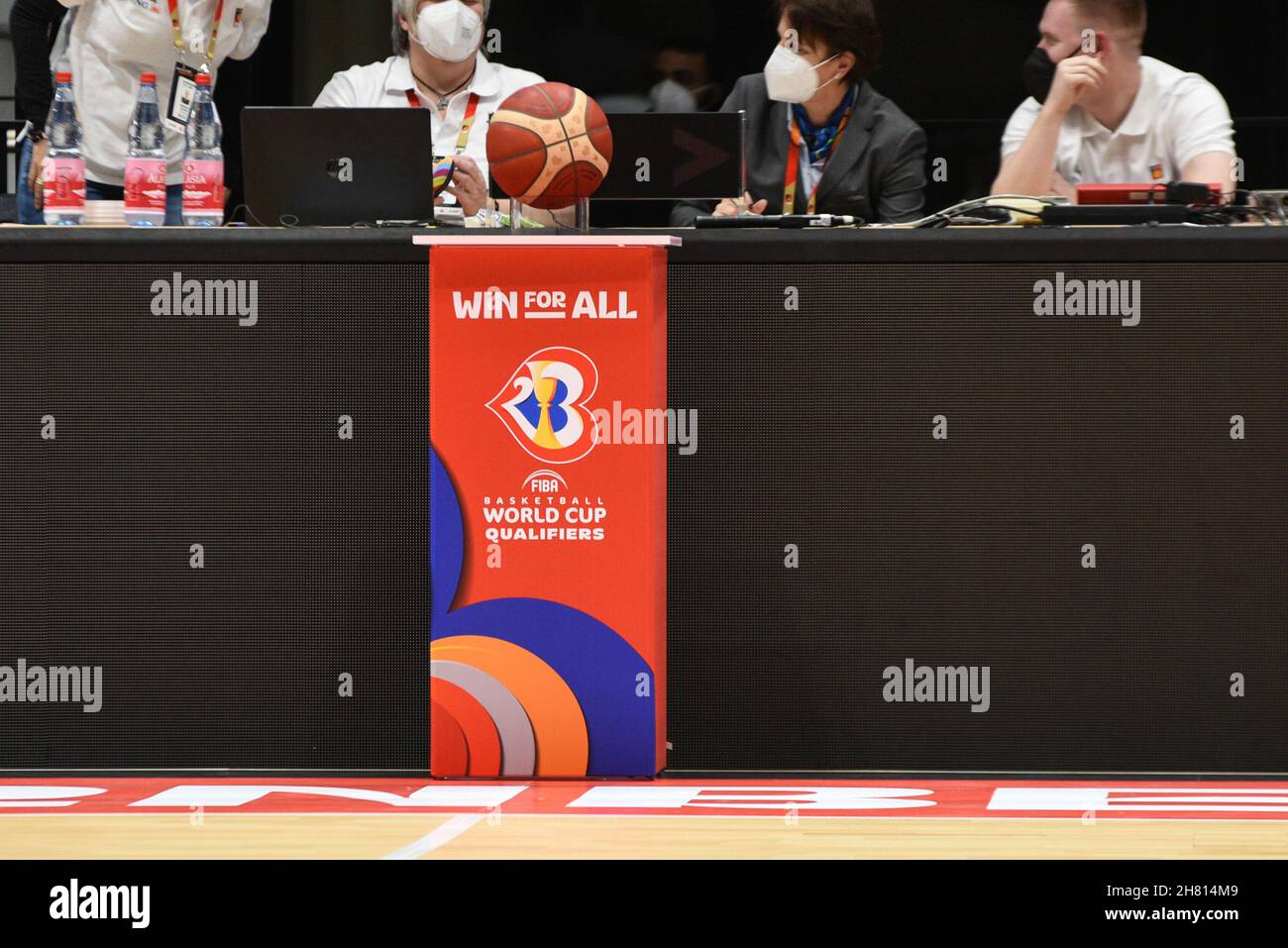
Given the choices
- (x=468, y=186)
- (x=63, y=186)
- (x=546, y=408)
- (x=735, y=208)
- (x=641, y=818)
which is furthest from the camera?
(x=735, y=208)

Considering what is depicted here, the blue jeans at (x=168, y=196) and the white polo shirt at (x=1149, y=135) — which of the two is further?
the white polo shirt at (x=1149, y=135)

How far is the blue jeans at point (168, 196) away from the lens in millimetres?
3277

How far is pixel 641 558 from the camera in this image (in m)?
2.70

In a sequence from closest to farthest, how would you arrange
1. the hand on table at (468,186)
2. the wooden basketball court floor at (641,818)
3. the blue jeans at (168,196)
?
the wooden basketball court floor at (641,818), the blue jeans at (168,196), the hand on table at (468,186)

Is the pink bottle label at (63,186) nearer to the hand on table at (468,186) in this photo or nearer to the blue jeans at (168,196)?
the blue jeans at (168,196)

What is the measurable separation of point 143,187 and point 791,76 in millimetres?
1527

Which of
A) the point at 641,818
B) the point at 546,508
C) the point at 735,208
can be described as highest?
the point at 735,208

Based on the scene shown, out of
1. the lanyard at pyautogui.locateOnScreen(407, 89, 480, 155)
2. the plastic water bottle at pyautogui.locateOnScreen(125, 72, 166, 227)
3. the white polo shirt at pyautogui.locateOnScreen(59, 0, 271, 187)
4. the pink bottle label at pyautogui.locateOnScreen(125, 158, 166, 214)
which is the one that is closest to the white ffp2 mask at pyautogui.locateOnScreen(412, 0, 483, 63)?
the lanyard at pyautogui.locateOnScreen(407, 89, 480, 155)

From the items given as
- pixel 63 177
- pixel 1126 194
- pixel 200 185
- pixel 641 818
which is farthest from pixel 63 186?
pixel 1126 194

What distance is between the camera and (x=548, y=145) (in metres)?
2.78

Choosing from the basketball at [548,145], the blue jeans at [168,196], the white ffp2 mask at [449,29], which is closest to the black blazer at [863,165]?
the white ffp2 mask at [449,29]

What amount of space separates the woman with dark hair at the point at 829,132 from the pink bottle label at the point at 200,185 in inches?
47.5

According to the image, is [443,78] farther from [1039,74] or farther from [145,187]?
[1039,74]

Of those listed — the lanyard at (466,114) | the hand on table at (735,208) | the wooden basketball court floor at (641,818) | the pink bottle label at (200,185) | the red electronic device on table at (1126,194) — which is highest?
the lanyard at (466,114)
